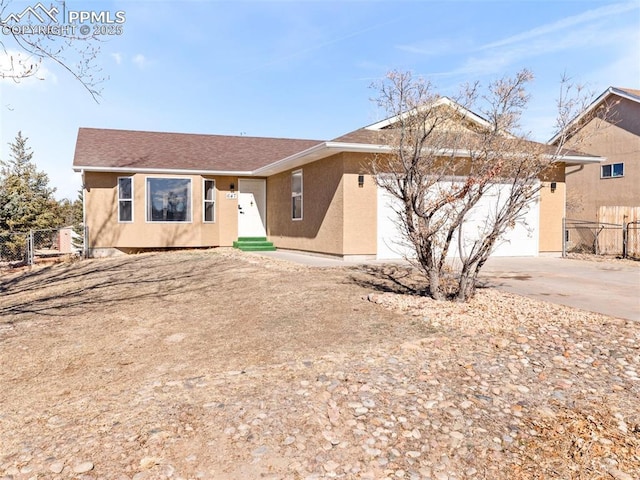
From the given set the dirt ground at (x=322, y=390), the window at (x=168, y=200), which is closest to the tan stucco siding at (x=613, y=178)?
the window at (x=168, y=200)

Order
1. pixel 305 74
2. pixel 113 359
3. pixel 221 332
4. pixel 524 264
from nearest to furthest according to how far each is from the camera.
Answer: pixel 113 359 < pixel 221 332 < pixel 524 264 < pixel 305 74

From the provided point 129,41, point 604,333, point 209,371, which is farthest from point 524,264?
point 129,41

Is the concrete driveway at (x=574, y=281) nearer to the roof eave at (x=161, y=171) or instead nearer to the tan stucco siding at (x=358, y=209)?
the tan stucco siding at (x=358, y=209)

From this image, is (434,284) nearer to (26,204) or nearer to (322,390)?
(322,390)

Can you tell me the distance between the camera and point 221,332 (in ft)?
16.9

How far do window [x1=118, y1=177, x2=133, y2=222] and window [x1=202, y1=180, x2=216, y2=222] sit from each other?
7.74 ft

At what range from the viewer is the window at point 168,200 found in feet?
48.1

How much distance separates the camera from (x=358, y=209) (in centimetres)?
1132

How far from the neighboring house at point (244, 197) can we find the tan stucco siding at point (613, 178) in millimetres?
4992

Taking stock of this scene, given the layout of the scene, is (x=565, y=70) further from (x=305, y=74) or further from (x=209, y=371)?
(x=305, y=74)

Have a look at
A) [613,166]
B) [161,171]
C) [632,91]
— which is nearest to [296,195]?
[161,171]

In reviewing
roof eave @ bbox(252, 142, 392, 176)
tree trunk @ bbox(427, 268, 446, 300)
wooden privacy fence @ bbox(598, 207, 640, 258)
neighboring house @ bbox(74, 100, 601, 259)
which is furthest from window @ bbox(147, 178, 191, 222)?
wooden privacy fence @ bbox(598, 207, 640, 258)

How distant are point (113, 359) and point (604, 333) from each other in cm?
504

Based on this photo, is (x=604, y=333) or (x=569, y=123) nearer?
(x=604, y=333)
